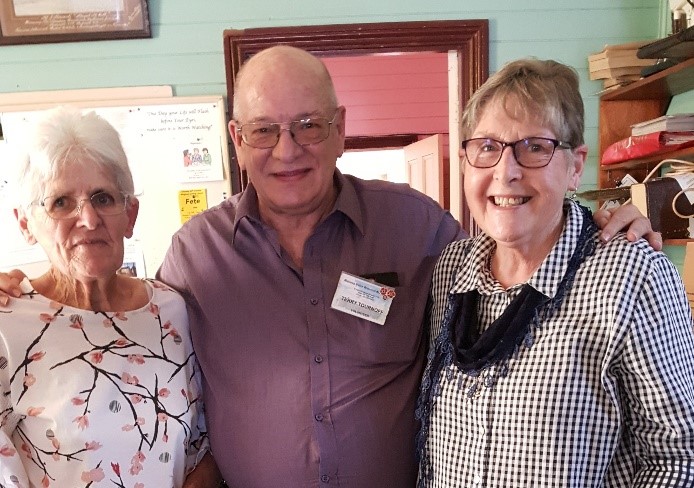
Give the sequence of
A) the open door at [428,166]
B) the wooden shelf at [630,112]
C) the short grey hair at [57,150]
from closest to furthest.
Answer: the short grey hair at [57,150] < the wooden shelf at [630,112] < the open door at [428,166]

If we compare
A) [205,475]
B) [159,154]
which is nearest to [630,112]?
[159,154]

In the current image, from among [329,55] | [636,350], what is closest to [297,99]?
[636,350]

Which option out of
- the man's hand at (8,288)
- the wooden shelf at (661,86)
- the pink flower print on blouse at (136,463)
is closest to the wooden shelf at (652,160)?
the wooden shelf at (661,86)

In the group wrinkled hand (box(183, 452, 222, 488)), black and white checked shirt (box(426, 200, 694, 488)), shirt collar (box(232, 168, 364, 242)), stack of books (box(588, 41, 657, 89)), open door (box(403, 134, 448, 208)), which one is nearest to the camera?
black and white checked shirt (box(426, 200, 694, 488))

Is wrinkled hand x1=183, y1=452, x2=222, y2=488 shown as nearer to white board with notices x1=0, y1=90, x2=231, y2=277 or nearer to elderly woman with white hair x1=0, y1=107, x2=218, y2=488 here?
elderly woman with white hair x1=0, y1=107, x2=218, y2=488

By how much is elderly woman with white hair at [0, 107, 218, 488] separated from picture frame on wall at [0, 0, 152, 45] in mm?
1803

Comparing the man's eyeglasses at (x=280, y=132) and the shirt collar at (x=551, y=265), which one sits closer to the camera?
the shirt collar at (x=551, y=265)

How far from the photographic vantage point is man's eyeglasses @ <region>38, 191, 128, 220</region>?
1200mm

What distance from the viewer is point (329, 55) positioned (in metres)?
2.90

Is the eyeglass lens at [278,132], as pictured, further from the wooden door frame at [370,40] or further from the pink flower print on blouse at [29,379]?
the wooden door frame at [370,40]

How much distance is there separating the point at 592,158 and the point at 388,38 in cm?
137

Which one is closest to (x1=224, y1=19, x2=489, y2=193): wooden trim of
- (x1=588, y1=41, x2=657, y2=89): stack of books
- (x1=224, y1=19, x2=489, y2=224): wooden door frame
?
(x1=224, y1=19, x2=489, y2=224): wooden door frame

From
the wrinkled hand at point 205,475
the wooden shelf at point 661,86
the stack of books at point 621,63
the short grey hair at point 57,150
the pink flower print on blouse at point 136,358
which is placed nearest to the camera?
the short grey hair at point 57,150

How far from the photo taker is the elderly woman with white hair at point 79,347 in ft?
3.90
